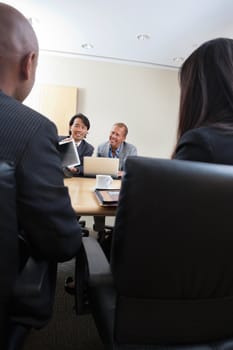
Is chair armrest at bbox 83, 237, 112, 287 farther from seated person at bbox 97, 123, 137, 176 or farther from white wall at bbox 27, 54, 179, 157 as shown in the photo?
white wall at bbox 27, 54, 179, 157

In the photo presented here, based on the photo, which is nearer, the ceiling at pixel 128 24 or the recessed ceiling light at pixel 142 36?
the ceiling at pixel 128 24

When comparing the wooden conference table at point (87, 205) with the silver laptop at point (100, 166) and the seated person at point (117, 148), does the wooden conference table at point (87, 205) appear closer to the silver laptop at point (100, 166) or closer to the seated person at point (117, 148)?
the silver laptop at point (100, 166)

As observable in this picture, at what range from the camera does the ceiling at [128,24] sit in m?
2.63

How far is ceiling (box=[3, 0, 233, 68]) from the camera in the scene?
2631mm

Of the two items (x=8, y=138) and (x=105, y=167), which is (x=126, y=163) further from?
(x=105, y=167)

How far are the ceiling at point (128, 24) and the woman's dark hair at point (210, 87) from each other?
218 cm

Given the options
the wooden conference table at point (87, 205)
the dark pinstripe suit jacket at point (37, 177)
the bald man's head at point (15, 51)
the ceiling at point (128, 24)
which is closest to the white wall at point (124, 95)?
the ceiling at point (128, 24)

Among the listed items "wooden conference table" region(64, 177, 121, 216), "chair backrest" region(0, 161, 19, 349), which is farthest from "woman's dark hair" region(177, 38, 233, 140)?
"chair backrest" region(0, 161, 19, 349)

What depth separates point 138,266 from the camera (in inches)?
23.2

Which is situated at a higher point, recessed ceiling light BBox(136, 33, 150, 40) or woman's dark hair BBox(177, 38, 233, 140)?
recessed ceiling light BBox(136, 33, 150, 40)

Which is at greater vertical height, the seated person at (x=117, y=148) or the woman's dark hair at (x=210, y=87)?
the woman's dark hair at (x=210, y=87)

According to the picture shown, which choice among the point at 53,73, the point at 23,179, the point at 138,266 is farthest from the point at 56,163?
the point at 53,73

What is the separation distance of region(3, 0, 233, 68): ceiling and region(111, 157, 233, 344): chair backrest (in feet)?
8.88

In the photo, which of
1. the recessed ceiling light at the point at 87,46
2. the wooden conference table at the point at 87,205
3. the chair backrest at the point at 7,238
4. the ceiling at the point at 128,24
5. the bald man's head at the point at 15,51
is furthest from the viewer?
the recessed ceiling light at the point at 87,46
